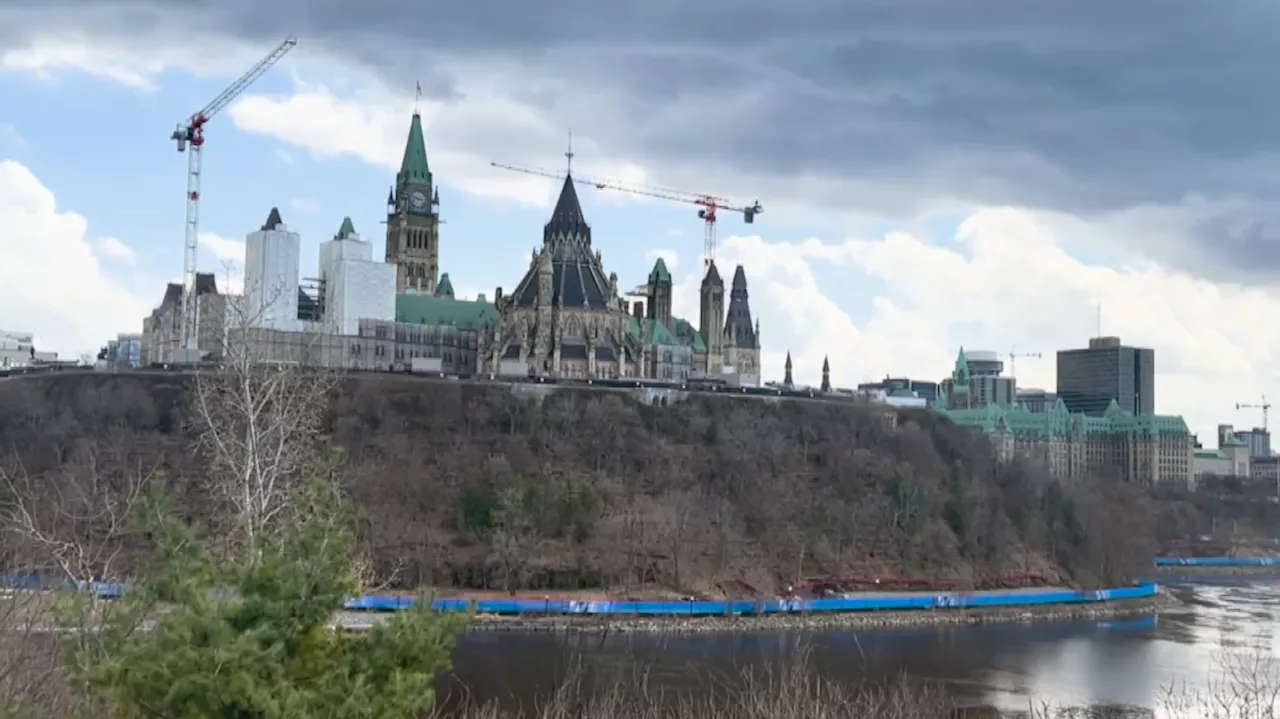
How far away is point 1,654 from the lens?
14.8m

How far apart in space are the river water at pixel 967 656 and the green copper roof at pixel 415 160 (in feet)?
229

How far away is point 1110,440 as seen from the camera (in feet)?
534

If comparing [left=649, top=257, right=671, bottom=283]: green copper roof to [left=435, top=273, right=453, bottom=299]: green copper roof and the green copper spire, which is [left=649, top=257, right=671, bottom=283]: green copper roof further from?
the green copper spire

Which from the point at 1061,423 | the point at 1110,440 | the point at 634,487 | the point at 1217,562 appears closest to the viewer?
the point at 634,487

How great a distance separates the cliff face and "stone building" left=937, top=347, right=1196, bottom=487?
198 ft

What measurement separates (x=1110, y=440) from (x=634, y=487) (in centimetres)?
10490

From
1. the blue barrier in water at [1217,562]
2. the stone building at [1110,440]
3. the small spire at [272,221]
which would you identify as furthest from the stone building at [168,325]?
the stone building at [1110,440]

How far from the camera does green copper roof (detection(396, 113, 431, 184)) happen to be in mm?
117188

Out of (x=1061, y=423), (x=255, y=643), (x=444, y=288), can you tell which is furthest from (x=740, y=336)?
(x=255, y=643)

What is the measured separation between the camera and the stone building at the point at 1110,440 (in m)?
152

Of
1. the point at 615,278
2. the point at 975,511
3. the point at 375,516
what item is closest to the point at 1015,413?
the point at 615,278

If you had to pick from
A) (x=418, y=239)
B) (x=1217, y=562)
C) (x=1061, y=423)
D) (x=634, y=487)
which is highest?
(x=418, y=239)

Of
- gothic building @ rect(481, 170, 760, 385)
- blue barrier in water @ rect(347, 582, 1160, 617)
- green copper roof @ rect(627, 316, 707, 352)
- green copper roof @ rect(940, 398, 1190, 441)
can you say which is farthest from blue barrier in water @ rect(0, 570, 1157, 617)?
green copper roof @ rect(940, 398, 1190, 441)

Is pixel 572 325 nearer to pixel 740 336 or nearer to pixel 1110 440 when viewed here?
pixel 740 336
